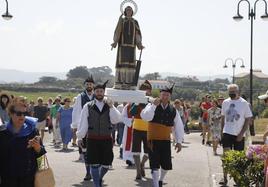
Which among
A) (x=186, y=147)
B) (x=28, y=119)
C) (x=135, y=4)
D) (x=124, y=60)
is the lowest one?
(x=186, y=147)

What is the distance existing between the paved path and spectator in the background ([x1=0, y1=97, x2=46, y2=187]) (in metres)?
4.62

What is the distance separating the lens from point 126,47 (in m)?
16.5

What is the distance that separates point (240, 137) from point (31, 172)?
5.31 m

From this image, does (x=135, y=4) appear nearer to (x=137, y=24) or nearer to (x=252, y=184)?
(x=137, y=24)

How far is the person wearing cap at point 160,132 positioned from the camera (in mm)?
9922

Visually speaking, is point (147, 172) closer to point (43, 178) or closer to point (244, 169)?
point (244, 169)

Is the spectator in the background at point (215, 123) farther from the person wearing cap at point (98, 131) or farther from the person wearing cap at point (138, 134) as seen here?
the person wearing cap at point (98, 131)

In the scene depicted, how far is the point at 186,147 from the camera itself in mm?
20266

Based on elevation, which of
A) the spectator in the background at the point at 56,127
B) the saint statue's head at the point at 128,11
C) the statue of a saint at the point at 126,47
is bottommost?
the spectator in the background at the point at 56,127

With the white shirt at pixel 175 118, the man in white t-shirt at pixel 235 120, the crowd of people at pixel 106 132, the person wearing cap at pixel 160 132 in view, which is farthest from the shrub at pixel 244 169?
the man in white t-shirt at pixel 235 120

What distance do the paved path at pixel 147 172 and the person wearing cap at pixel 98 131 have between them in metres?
1.04

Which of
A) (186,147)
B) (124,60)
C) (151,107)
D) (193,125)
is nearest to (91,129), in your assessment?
(151,107)

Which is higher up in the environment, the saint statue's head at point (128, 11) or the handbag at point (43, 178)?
the saint statue's head at point (128, 11)

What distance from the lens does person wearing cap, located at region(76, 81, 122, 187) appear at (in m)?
9.91
